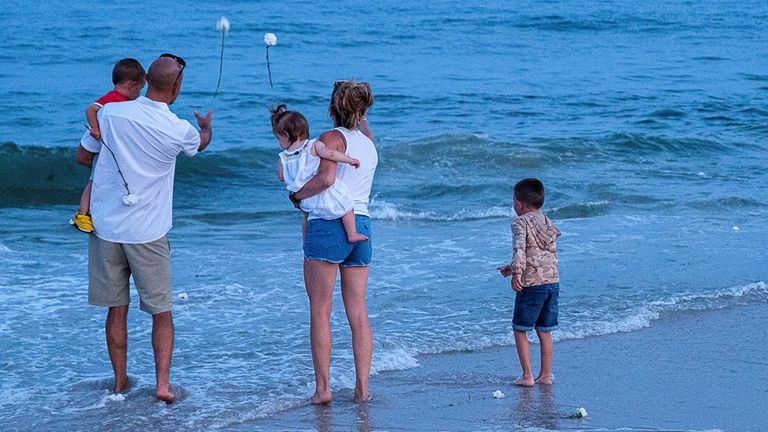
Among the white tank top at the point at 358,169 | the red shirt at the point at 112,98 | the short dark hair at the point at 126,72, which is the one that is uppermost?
the short dark hair at the point at 126,72

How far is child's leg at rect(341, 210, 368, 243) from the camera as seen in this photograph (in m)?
4.93

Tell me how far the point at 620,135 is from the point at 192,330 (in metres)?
10.1

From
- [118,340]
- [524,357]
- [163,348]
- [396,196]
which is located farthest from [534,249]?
[396,196]

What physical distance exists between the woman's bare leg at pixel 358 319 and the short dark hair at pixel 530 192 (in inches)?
33.0

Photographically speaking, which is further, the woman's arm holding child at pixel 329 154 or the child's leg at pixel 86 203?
the child's leg at pixel 86 203

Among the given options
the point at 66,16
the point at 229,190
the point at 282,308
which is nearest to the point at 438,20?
the point at 66,16

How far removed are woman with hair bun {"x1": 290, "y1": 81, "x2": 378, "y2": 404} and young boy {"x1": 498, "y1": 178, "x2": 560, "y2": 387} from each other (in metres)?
0.74

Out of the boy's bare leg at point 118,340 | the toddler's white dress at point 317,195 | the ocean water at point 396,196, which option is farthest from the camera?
the ocean water at point 396,196

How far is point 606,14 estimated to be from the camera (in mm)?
35656

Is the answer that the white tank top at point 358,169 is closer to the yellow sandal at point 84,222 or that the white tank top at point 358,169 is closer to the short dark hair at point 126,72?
the short dark hair at point 126,72

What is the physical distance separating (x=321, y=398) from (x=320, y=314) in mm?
425

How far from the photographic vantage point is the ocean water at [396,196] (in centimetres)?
619

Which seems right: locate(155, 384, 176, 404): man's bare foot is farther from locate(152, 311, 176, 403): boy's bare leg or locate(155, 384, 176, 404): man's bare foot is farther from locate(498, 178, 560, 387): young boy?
locate(498, 178, 560, 387): young boy

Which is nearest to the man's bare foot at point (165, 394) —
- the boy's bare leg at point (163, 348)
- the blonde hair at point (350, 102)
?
the boy's bare leg at point (163, 348)
